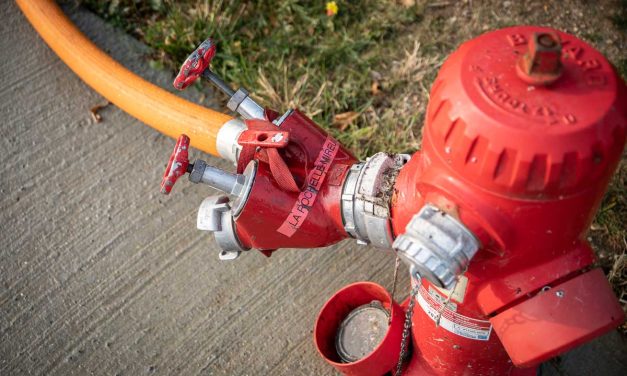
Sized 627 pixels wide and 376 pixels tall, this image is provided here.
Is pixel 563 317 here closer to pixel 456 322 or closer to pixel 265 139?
pixel 456 322

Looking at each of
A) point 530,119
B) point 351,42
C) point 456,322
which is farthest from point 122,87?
point 530,119

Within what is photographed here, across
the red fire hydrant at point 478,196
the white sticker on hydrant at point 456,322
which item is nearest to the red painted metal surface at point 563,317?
the red fire hydrant at point 478,196

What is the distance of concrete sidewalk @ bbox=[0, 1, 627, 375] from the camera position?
2141 millimetres

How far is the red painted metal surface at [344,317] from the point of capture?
1.78 metres

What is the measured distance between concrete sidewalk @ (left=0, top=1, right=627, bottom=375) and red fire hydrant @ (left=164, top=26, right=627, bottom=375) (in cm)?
51

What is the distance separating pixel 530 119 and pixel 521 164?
0.08m

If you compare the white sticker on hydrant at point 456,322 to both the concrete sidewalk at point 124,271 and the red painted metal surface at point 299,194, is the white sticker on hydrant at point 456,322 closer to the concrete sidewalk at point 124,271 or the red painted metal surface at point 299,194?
the red painted metal surface at point 299,194

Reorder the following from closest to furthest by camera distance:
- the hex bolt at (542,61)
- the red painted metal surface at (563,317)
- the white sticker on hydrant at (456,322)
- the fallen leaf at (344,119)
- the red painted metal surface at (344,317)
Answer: the hex bolt at (542,61) → the red painted metal surface at (563,317) → the white sticker on hydrant at (456,322) → the red painted metal surface at (344,317) → the fallen leaf at (344,119)

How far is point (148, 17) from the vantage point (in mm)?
2953

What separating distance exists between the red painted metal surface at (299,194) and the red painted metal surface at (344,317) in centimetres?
40

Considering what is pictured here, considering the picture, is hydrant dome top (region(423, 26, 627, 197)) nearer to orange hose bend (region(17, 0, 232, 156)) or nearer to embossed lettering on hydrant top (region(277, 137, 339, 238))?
embossed lettering on hydrant top (region(277, 137, 339, 238))

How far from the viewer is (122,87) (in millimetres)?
2430

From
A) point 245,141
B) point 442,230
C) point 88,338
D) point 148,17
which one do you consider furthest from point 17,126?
point 442,230

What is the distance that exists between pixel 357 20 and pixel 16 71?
1622mm
